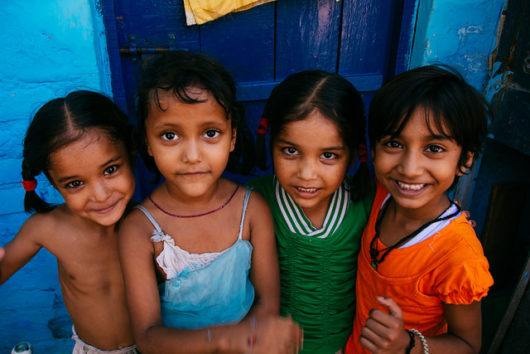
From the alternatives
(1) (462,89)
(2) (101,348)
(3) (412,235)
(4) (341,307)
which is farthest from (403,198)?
(2) (101,348)

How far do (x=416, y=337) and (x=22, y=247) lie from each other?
4.69 feet

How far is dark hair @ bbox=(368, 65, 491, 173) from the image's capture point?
45.2 inches

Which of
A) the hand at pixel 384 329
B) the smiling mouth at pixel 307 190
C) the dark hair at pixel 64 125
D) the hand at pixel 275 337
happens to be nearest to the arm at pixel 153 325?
the hand at pixel 275 337

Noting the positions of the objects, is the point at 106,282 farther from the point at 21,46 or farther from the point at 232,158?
the point at 21,46

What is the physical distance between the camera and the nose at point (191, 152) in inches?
46.5

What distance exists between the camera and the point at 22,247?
4.54ft

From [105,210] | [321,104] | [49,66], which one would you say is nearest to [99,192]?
[105,210]

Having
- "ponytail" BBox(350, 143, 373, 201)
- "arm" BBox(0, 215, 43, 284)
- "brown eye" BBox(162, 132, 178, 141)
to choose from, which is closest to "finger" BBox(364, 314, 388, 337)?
"ponytail" BBox(350, 143, 373, 201)

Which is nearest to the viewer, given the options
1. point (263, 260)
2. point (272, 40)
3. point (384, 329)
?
point (384, 329)

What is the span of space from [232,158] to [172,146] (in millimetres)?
392

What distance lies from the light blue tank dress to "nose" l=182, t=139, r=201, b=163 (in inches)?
10.4

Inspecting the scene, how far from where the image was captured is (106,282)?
1461mm

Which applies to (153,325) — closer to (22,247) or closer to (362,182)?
(22,247)

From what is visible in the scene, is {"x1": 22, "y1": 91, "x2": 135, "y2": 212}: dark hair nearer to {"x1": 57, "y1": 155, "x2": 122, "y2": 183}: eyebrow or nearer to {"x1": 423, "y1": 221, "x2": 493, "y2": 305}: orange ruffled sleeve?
{"x1": 57, "y1": 155, "x2": 122, "y2": 183}: eyebrow
